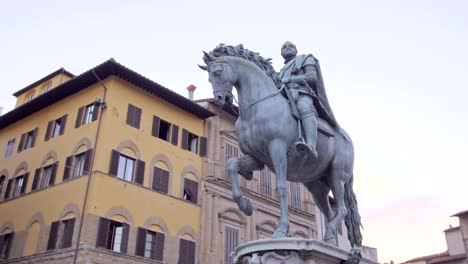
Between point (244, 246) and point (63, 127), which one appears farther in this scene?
point (63, 127)

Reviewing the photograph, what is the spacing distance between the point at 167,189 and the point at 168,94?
5.07 m

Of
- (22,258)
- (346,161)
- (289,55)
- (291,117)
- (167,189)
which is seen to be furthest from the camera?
(167,189)

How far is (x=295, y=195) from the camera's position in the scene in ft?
104

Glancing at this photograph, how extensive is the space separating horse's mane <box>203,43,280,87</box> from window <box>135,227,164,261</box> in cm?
1747

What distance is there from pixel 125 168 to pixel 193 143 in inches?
200

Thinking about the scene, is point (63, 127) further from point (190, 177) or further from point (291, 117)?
point (291, 117)

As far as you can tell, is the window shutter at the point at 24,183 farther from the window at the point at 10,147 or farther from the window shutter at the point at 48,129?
the window at the point at 10,147

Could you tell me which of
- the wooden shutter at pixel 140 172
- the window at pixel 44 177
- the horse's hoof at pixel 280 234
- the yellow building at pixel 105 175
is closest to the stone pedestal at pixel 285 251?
the horse's hoof at pixel 280 234

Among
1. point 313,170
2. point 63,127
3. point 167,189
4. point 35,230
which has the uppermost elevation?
point 63,127

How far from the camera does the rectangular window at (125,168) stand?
76.4ft

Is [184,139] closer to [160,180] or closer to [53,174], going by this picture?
[160,180]

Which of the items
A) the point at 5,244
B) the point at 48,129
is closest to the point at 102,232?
the point at 5,244

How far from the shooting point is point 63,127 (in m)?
25.5

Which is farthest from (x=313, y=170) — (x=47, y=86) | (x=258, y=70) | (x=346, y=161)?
(x=47, y=86)
